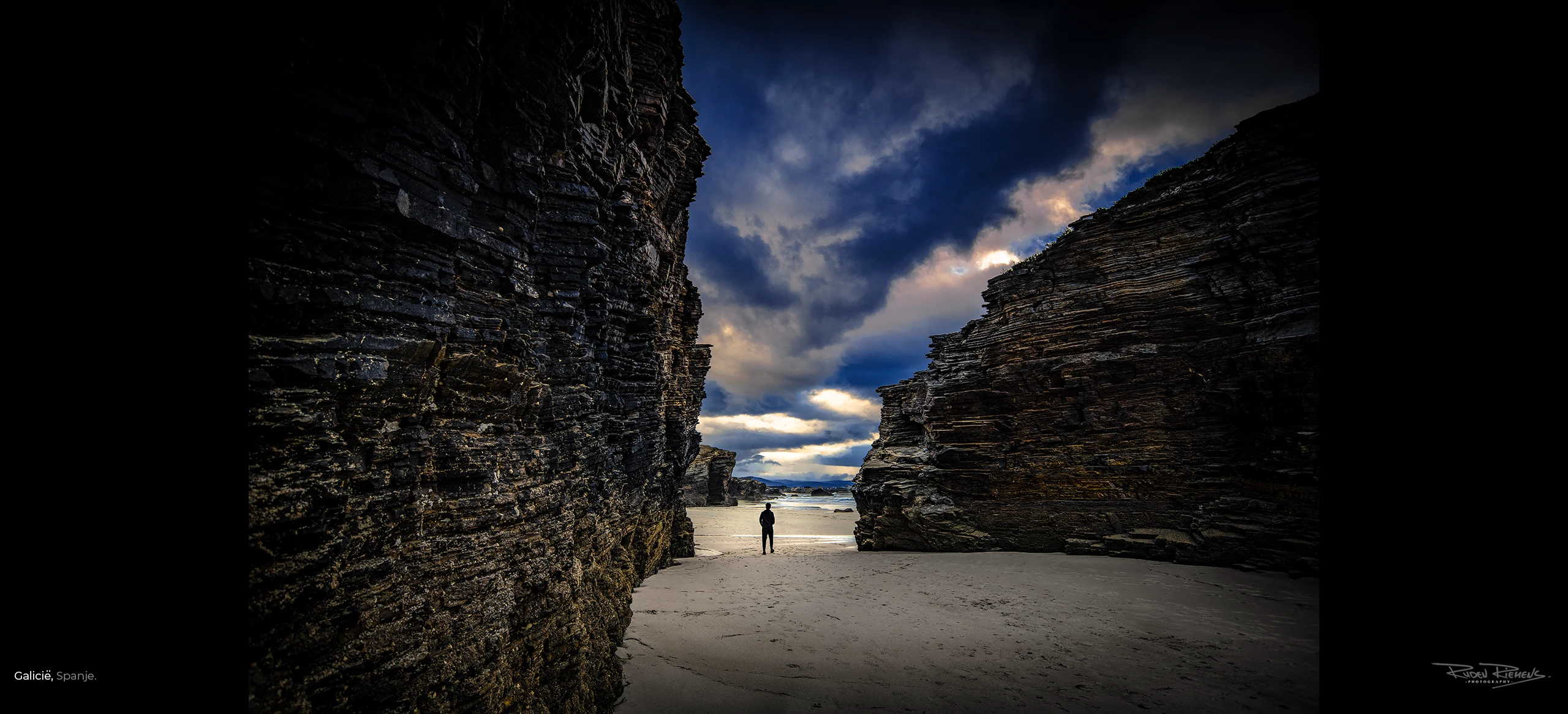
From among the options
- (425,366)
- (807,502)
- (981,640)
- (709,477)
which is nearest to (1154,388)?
(981,640)

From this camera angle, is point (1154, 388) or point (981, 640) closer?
point (981, 640)

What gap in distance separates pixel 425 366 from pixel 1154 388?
15478 millimetres

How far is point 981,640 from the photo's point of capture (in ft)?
25.0

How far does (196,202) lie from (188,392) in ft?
3.29

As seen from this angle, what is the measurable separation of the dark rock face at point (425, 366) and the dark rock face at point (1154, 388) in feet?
38.7

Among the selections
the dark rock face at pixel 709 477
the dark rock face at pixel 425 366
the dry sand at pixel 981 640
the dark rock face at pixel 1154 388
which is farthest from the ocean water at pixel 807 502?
the dark rock face at pixel 425 366

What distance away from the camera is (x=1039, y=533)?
13602 millimetres

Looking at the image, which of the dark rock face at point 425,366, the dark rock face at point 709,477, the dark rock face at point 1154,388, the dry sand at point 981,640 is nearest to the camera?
the dark rock face at point 425,366

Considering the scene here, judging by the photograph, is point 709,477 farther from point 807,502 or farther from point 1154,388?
point 1154,388

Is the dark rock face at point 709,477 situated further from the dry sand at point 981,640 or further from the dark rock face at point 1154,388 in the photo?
the dry sand at point 981,640

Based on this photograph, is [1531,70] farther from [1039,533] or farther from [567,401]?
[1039,533]

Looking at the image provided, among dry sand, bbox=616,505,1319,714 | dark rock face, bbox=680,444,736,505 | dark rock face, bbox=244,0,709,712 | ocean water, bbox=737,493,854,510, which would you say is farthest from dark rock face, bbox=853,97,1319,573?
ocean water, bbox=737,493,854,510

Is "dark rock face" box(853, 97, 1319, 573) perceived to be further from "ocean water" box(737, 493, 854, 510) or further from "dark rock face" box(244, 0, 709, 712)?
"ocean water" box(737, 493, 854, 510)

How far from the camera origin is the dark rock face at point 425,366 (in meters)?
2.74
